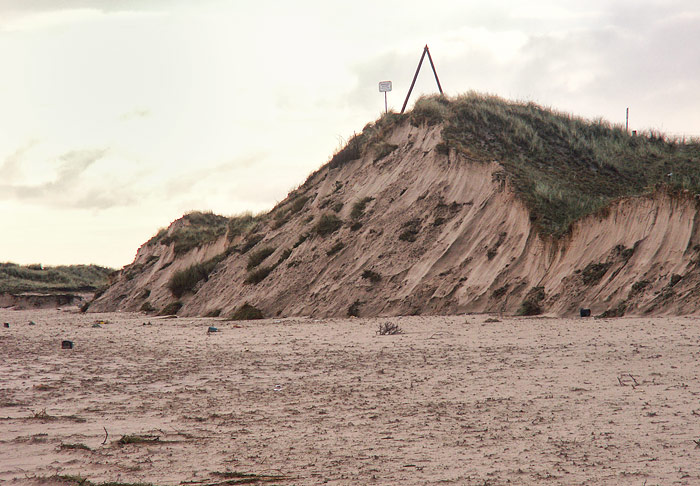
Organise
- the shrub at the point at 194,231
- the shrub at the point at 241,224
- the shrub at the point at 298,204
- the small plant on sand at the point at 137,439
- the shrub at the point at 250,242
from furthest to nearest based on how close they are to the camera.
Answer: the shrub at the point at 194,231 < the shrub at the point at 241,224 < the shrub at the point at 298,204 < the shrub at the point at 250,242 < the small plant on sand at the point at 137,439

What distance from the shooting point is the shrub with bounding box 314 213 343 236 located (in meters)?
24.0

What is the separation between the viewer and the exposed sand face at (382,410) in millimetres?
4859

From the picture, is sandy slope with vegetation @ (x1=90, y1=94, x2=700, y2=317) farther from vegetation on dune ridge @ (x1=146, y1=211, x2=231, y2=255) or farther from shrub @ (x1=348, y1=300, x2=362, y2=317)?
vegetation on dune ridge @ (x1=146, y1=211, x2=231, y2=255)

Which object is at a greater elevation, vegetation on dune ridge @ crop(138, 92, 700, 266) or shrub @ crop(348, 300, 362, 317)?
→ vegetation on dune ridge @ crop(138, 92, 700, 266)

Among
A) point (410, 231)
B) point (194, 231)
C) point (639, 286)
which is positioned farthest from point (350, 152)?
point (639, 286)

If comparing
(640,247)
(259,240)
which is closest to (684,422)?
(640,247)

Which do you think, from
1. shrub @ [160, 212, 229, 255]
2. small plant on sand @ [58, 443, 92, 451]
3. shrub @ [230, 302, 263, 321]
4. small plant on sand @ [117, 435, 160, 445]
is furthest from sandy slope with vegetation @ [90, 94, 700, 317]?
small plant on sand @ [58, 443, 92, 451]

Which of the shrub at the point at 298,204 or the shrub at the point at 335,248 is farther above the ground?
the shrub at the point at 298,204

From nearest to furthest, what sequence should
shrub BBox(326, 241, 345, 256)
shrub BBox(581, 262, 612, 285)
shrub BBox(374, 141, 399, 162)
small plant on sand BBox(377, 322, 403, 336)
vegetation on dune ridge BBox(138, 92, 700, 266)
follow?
small plant on sand BBox(377, 322, 403, 336) < shrub BBox(581, 262, 612, 285) < vegetation on dune ridge BBox(138, 92, 700, 266) < shrub BBox(326, 241, 345, 256) < shrub BBox(374, 141, 399, 162)

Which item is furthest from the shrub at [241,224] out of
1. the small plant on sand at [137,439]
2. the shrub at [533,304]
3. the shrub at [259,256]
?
the small plant on sand at [137,439]

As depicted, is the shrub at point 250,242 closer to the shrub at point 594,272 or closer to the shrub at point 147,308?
the shrub at point 147,308

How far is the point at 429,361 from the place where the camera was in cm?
959

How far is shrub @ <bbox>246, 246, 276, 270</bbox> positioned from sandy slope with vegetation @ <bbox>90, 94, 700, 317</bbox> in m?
0.05

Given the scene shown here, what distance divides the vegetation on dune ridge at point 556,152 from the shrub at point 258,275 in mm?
7587
